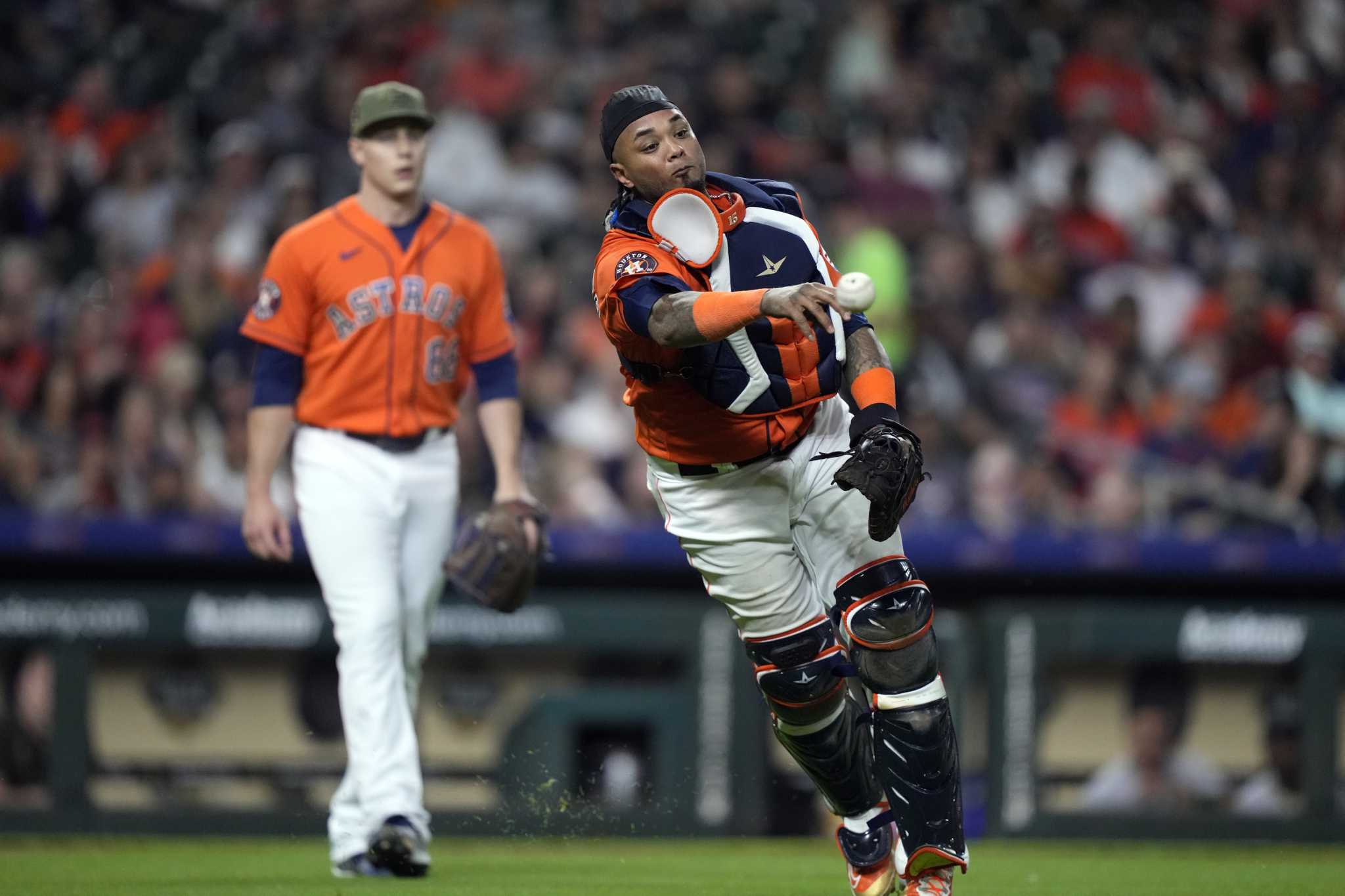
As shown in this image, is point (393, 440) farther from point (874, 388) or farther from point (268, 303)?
point (874, 388)

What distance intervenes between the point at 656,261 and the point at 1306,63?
10.3 meters

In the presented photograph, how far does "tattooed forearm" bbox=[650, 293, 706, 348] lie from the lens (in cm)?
422

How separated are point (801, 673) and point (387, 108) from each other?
98.8 inches

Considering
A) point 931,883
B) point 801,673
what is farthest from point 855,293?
point 931,883

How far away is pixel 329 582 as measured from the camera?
19.2ft

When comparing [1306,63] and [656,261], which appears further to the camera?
[1306,63]

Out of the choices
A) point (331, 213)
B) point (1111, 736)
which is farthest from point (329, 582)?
point (1111, 736)

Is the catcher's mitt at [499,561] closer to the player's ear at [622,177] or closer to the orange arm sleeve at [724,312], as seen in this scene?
the player's ear at [622,177]

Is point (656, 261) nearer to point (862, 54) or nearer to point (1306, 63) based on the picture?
point (862, 54)

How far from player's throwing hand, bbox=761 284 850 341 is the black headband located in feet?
2.78

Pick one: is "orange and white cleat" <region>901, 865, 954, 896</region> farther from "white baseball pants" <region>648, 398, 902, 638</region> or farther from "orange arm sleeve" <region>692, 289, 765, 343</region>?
"orange arm sleeve" <region>692, 289, 765, 343</region>

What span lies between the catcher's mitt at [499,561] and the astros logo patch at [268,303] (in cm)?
100

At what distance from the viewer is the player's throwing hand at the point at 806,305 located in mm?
3955

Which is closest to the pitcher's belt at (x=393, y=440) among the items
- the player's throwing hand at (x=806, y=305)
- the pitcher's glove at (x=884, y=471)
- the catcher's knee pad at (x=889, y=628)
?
the catcher's knee pad at (x=889, y=628)
